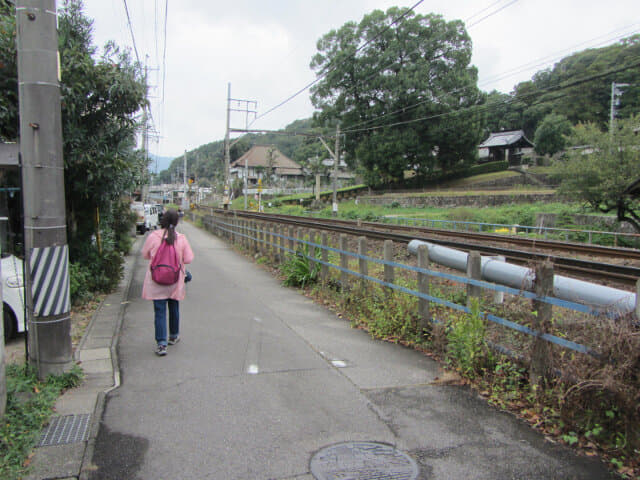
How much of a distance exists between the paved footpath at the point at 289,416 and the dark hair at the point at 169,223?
1338 mm

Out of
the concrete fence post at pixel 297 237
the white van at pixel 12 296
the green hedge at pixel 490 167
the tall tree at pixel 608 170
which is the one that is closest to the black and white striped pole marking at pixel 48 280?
the white van at pixel 12 296

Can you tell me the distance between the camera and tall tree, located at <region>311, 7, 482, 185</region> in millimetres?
49156

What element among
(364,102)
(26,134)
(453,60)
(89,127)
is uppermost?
(453,60)

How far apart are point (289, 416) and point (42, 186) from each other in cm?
305

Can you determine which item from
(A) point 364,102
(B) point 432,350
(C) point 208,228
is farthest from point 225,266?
(A) point 364,102

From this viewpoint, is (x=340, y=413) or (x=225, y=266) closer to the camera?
(x=340, y=413)

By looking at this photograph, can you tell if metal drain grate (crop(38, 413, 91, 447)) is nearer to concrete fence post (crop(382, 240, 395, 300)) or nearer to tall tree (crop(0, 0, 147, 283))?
concrete fence post (crop(382, 240, 395, 300))

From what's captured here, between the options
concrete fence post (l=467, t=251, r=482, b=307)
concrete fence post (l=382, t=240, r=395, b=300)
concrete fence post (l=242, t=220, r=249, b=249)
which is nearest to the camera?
concrete fence post (l=467, t=251, r=482, b=307)

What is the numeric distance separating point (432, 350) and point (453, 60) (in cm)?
5085

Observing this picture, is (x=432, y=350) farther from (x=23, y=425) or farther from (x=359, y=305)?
(x=23, y=425)

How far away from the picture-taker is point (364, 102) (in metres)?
53.9

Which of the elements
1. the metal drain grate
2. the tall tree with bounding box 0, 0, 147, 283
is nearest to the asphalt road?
the metal drain grate

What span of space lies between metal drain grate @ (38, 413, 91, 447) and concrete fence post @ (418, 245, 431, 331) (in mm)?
3757

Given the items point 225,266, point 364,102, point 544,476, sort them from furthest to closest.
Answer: point 364,102
point 225,266
point 544,476
